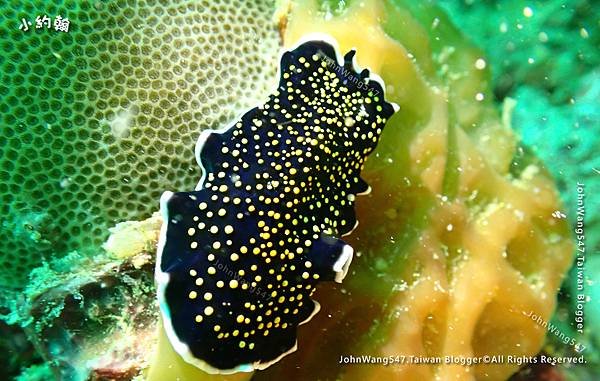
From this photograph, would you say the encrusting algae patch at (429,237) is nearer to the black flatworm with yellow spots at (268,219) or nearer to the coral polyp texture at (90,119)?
the black flatworm with yellow spots at (268,219)

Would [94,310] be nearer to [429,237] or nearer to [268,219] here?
[268,219]

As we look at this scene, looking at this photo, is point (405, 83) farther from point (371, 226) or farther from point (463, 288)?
point (463, 288)

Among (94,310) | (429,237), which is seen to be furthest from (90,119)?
(429,237)

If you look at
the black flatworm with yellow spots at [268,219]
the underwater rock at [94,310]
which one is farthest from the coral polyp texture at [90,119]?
the black flatworm with yellow spots at [268,219]

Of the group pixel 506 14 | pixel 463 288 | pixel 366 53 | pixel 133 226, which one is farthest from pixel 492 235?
pixel 133 226

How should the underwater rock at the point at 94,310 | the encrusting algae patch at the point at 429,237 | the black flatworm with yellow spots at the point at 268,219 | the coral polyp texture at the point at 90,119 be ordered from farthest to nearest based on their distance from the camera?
1. the encrusting algae patch at the point at 429,237
2. the coral polyp texture at the point at 90,119
3. the underwater rock at the point at 94,310
4. the black flatworm with yellow spots at the point at 268,219

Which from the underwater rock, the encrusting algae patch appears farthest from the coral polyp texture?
the encrusting algae patch
